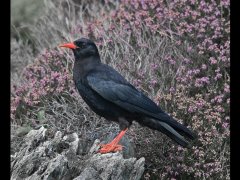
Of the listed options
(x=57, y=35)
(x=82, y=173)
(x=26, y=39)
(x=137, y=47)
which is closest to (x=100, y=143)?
(x=82, y=173)

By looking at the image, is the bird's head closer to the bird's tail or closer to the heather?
the heather

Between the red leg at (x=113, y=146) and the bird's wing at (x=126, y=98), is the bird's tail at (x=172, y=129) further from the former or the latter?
the red leg at (x=113, y=146)

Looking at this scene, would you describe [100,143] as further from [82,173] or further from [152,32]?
[152,32]

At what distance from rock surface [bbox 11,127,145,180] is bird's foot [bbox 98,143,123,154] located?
0.08m

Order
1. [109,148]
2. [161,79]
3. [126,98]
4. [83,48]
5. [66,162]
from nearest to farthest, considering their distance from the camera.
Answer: [66,162]
[109,148]
[126,98]
[83,48]
[161,79]

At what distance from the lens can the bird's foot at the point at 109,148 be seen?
654cm

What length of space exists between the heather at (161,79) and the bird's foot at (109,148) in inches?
22.5

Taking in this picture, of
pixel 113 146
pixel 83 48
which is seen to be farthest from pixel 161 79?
pixel 113 146

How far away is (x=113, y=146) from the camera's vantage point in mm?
6668

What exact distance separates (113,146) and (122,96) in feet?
1.95

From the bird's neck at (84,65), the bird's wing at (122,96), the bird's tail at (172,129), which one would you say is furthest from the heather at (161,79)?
the bird's neck at (84,65)

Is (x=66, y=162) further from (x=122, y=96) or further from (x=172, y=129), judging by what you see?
(x=172, y=129)

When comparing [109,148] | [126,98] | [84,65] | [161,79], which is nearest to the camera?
[109,148]
